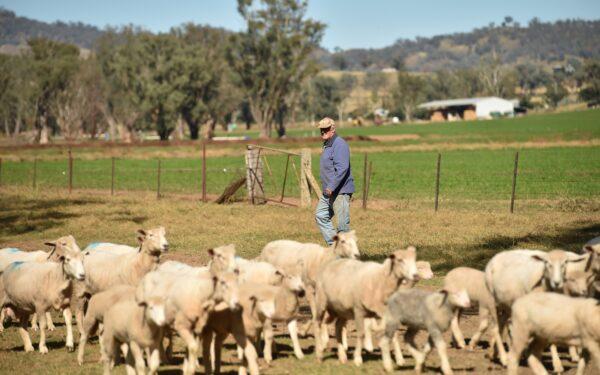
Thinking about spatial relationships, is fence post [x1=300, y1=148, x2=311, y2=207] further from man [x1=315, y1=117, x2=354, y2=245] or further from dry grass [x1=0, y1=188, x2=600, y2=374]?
man [x1=315, y1=117, x2=354, y2=245]

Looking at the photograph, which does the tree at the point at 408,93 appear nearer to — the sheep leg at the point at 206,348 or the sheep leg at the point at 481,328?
the sheep leg at the point at 481,328

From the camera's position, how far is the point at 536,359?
904cm

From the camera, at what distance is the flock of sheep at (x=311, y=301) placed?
8.95m

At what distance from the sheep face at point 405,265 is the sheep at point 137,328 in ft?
8.91

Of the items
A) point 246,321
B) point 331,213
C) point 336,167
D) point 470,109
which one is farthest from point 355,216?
point 470,109

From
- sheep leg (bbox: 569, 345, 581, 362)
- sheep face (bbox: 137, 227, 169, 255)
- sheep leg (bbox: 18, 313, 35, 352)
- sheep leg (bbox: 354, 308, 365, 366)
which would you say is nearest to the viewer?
sheep leg (bbox: 354, 308, 365, 366)

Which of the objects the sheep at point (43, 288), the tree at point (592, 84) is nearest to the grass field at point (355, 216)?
the sheep at point (43, 288)

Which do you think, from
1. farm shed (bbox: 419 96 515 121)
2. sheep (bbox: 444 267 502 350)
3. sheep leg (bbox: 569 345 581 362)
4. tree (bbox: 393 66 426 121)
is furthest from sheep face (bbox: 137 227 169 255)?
tree (bbox: 393 66 426 121)

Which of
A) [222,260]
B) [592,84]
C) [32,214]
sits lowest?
[32,214]

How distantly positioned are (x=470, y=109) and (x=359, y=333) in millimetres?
153049

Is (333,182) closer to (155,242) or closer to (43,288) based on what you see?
(155,242)

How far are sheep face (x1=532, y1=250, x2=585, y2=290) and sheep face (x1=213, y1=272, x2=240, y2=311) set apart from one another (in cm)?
352

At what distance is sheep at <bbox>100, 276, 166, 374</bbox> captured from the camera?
29.2ft

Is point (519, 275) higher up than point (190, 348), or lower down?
higher up
